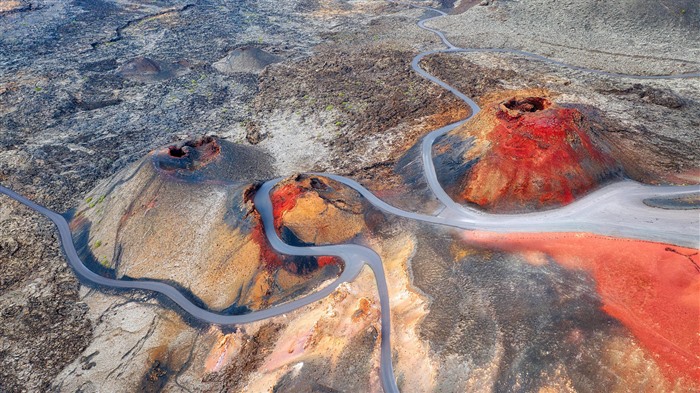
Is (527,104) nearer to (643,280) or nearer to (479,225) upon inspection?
(479,225)

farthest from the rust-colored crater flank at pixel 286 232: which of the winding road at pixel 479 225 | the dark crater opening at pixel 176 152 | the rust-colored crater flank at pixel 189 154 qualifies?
the dark crater opening at pixel 176 152

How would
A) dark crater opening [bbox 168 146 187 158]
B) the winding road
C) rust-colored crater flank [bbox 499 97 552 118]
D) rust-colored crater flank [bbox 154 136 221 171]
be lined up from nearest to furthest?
the winding road, rust-colored crater flank [bbox 499 97 552 118], rust-colored crater flank [bbox 154 136 221 171], dark crater opening [bbox 168 146 187 158]

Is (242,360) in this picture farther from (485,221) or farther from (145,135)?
(145,135)

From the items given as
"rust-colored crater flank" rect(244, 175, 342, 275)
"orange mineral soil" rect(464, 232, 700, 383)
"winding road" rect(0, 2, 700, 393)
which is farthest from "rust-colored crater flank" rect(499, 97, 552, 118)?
"rust-colored crater flank" rect(244, 175, 342, 275)

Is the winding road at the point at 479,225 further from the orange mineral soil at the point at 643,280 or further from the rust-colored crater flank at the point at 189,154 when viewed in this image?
the rust-colored crater flank at the point at 189,154

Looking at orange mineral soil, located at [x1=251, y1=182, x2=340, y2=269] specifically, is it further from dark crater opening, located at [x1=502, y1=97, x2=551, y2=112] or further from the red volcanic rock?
dark crater opening, located at [x1=502, y1=97, x2=551, y2=112]
